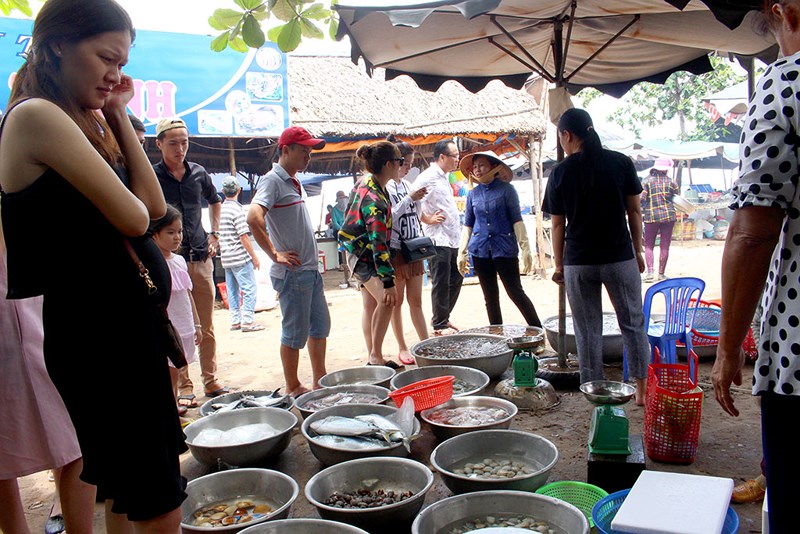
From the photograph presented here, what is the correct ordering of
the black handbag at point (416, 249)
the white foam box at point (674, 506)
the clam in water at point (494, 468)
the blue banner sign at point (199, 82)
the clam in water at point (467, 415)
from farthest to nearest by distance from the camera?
the blue banner sign at point (199, 82), the black handbag at point (416, 249), the clam in water at point (467, 415), the clam in water at point (494, 468), the white foam box at point (674, 506)

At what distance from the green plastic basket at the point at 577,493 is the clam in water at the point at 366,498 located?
67cm

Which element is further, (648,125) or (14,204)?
(648,125)

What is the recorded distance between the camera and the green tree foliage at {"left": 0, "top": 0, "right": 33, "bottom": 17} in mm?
3185

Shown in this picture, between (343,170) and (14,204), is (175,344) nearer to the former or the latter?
(14,204)

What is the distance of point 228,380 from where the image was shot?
5508mm

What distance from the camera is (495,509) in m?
2.40

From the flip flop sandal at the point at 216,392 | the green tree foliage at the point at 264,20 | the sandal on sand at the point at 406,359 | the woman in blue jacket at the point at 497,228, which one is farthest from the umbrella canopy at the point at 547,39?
the flip flop sandal at the point at 216,392

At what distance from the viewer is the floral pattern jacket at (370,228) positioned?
4.51m

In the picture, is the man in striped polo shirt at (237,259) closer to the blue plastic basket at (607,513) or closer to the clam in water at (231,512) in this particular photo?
the clam in water at (231,512)

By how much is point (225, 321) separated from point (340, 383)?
5086 millimetres

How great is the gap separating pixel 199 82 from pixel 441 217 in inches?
225

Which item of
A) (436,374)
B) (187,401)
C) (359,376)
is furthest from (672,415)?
(187,401)

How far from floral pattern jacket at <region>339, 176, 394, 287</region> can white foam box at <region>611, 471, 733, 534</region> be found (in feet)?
9.52

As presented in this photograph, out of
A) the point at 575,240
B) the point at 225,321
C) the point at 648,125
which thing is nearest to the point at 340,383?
the point at 575,240
